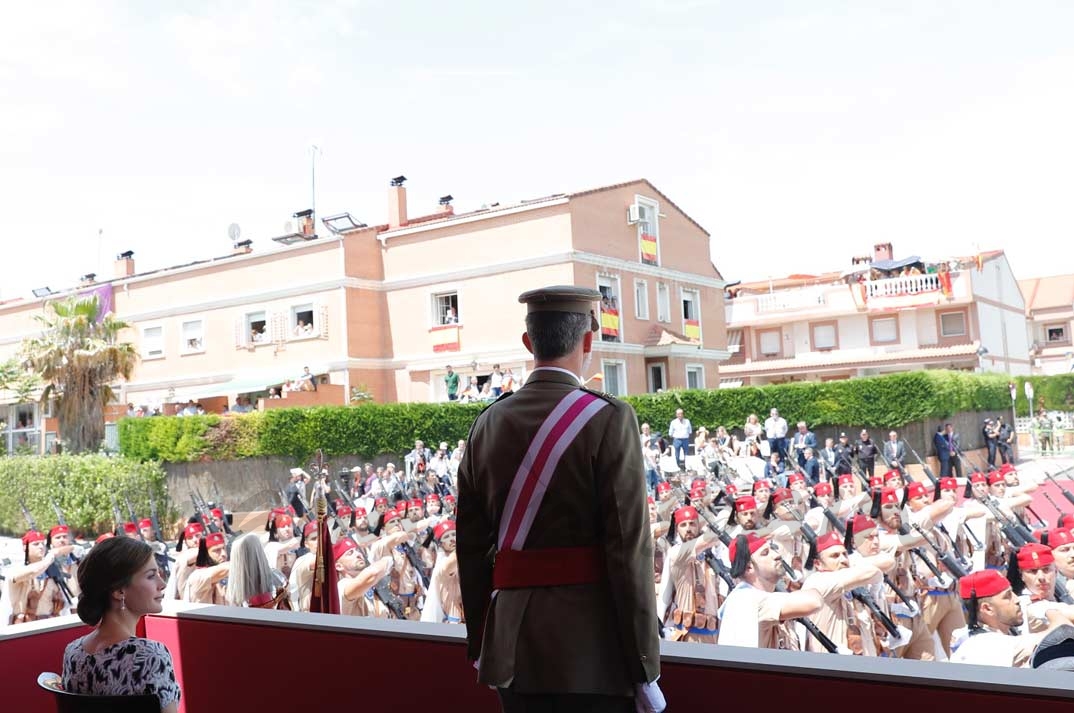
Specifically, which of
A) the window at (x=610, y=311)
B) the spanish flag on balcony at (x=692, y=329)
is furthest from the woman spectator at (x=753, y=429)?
the spanish flag on balcony at (x=692, y=329)

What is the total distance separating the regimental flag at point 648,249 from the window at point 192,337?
43.3 feet

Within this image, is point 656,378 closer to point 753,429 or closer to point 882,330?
point 753,429

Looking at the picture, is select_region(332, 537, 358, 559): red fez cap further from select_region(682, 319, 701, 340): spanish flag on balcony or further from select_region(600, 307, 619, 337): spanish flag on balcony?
select_region(682, 319, 701, 340): spanish flag on balcony

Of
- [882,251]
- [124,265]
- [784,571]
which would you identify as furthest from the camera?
[882,251]

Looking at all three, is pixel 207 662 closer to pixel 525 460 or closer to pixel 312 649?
pixel 312 649

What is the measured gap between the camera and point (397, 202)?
2923 cm

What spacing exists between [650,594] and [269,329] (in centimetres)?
2747

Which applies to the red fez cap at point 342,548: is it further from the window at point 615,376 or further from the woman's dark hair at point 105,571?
the window at point 615,376

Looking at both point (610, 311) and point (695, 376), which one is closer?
point (610, 311)

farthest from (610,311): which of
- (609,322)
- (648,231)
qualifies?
(648,231)

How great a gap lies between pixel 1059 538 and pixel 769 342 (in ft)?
117

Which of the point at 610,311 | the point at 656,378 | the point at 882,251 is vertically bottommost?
the point at 656,378

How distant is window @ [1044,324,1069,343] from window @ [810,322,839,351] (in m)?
17.1

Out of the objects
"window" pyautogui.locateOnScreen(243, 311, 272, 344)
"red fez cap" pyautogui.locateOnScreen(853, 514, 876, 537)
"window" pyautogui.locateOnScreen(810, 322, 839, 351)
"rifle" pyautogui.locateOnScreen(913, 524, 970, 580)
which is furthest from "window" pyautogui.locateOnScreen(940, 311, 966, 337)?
"red fez cap" pyautogui.locateOnScreen(853, 514, 876, 537)
